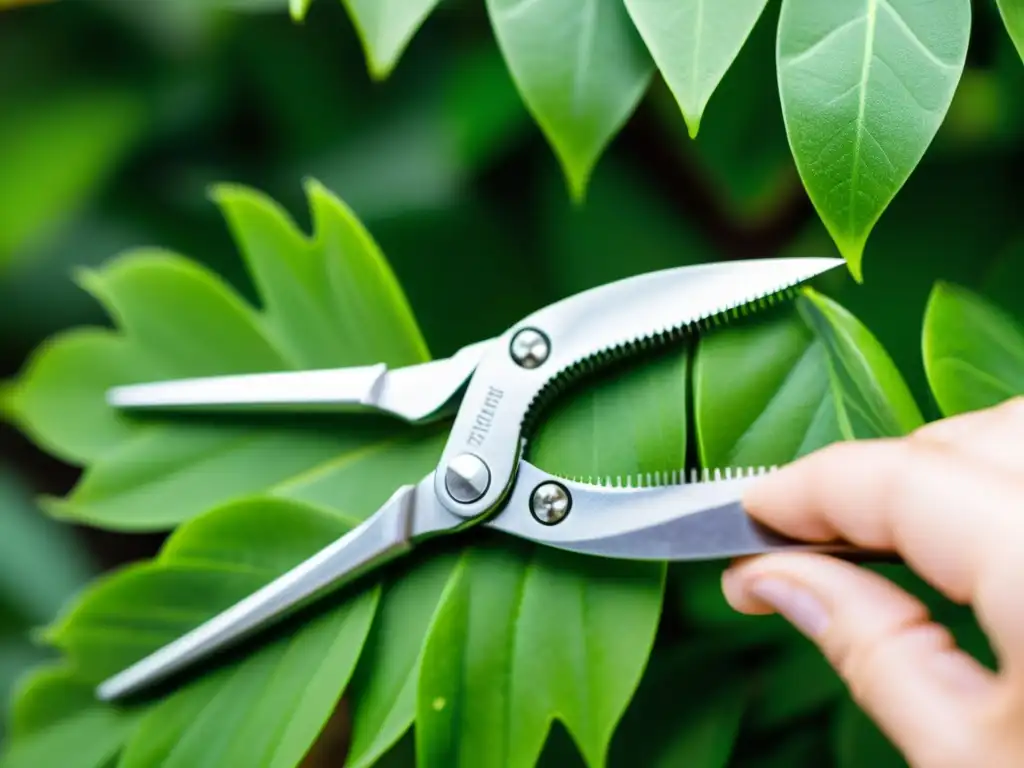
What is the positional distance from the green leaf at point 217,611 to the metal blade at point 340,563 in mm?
27

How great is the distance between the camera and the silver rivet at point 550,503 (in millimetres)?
486

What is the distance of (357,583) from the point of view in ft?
1.76

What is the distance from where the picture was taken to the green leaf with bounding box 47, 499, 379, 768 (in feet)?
1.73

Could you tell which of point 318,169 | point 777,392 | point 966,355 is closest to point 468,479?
point 777,392

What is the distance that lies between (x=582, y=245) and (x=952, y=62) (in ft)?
1.26

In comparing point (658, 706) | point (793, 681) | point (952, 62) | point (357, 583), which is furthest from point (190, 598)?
point (952, 62)

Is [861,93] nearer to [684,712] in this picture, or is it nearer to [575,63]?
[575,63]

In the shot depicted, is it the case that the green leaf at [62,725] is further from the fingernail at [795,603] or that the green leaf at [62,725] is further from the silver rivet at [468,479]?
the fingernail at [795,603]

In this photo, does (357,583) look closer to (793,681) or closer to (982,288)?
(793,681)

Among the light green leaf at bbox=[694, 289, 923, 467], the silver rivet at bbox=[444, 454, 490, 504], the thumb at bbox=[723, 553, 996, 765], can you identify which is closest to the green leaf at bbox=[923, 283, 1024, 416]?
the light green leaf at bbox=[694, 289, 923, 467]

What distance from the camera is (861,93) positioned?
453 millimetres

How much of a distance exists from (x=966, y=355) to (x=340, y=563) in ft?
1.22

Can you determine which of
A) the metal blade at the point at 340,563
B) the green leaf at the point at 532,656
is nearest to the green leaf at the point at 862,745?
the green leaf at the point at 532,656

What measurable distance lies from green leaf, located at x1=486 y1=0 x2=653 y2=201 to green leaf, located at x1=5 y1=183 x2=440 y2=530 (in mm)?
141
